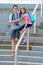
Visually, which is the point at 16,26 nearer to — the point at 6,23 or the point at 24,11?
the point at 24,11

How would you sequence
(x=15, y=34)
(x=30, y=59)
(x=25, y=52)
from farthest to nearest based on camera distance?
(x=15, y=34) < (x=25, y=52) < (x=30, y=59)

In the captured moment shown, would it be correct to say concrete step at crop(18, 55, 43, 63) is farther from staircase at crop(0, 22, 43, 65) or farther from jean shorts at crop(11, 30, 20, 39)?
jean shorts at crop(11, 30, 20, 39)

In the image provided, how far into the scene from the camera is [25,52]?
9.07 meters

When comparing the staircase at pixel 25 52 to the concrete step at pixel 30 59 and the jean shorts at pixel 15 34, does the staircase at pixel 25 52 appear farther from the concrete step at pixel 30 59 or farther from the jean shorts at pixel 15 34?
the jean shorts at pixel 15 34

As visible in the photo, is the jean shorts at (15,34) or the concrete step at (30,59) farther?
the jean shorts at (15,34)

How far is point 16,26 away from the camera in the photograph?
9.21 meters

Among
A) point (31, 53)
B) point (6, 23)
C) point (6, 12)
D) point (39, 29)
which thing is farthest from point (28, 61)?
point (6, 12)

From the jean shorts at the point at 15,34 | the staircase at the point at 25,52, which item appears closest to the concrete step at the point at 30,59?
the staircase at the point at 25,52

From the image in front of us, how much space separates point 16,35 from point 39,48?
0.81 meters

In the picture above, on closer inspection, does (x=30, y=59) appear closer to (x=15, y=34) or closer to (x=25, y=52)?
(x=25, y=52)

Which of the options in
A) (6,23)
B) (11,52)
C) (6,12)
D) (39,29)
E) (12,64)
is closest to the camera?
(12,64)

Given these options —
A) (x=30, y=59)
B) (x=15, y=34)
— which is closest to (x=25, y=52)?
(x=30, y=59)

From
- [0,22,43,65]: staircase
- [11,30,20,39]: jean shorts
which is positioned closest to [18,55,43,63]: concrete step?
[0,22,43,65]: staircase

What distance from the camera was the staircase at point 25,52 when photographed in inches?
345
